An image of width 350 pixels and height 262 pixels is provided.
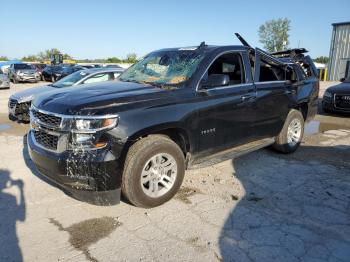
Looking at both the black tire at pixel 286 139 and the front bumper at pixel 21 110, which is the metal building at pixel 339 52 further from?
the front bumper at pixel 21 110

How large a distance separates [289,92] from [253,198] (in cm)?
242

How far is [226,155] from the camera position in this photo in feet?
15.0

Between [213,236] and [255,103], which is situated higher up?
[255,103]

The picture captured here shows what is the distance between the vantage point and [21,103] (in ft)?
28.2

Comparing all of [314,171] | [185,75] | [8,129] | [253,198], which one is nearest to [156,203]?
[253,198]

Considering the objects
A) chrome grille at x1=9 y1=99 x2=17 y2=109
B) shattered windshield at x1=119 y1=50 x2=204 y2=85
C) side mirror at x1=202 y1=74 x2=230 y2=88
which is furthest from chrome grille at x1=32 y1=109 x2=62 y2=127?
chrome grille at x1=9 y1=99 x2=17 y2=109

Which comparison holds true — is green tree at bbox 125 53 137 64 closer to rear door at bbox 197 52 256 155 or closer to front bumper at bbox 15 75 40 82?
front bumper at bbox 15 75 40 82

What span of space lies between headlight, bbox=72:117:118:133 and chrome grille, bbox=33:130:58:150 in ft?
1.11

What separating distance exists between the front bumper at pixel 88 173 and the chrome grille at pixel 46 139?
90 mm

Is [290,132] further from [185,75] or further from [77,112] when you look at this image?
[77,112]

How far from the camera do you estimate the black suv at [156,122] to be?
3.31 meters

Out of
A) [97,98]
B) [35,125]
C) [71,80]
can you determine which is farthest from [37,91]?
[97,98]

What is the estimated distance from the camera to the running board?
4246mm

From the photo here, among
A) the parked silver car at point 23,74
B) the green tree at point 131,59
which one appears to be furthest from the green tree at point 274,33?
the parked silver car at point 23,74
